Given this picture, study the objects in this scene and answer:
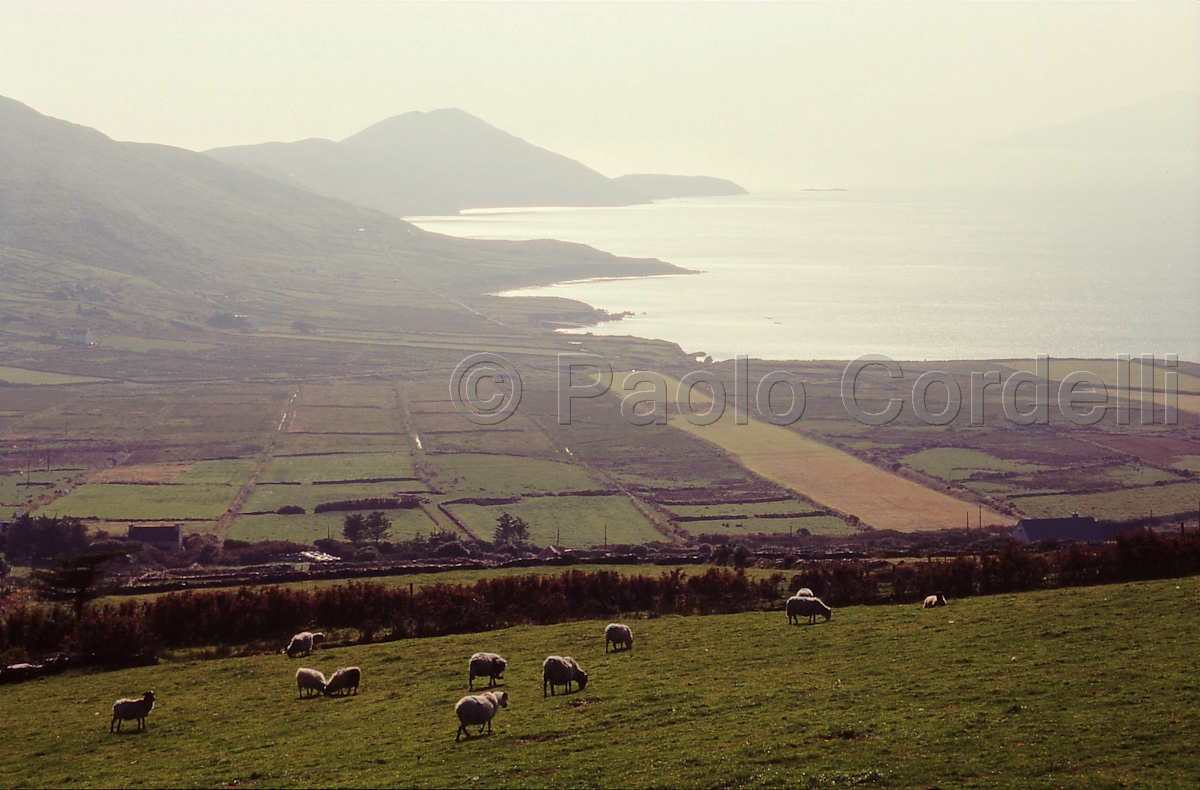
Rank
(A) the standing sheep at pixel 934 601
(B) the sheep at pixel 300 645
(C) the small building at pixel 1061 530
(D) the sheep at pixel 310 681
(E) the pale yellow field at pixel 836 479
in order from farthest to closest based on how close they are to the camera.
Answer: (E) the pale yellow field at pixel 836 479, (C) the small building at pixel 1061 530, (A) the standing sheep at pixel 934 601, (B) the sheep at pixel 300 645, (D) the sheep at pixel 310 681

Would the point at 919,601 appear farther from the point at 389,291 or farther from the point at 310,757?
the point at 389,291

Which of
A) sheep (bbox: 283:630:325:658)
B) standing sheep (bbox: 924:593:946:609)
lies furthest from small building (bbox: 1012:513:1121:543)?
sheep (bbox: 283:630:325:658)

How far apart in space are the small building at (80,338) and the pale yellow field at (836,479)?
7183 cm

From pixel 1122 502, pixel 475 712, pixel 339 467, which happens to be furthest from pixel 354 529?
pixel 1122 502

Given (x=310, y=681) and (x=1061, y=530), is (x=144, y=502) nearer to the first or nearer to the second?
(x=310, y=681)

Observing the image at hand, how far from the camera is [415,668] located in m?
20.4

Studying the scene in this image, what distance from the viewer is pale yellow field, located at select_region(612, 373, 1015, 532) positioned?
176 feet

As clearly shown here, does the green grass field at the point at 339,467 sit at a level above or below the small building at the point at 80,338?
below

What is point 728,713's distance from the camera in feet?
50.3

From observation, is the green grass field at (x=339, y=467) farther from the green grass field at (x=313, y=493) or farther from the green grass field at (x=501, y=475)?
the green grass field at (x=501, y=475)

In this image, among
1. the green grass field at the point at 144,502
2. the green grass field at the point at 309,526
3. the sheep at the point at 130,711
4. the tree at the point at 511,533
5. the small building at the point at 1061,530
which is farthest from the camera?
the green grass field at the point at 144,502

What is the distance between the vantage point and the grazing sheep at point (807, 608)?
22.5 metres

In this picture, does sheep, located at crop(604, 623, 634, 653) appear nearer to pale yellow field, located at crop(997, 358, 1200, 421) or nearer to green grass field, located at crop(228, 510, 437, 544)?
green grass field, located at crop(228, 510, 437, 544)

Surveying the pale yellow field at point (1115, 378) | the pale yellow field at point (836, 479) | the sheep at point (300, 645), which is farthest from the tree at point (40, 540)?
the pale yellow field at point (1115, 378)
